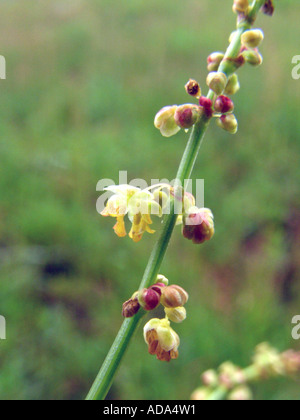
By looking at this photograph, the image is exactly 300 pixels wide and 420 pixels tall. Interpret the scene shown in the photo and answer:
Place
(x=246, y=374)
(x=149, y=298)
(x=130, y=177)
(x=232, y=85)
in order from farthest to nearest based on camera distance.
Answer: (x=130, y=177) < (x=246, y=374) < (x=232, y=85) < (x=149, y=298)

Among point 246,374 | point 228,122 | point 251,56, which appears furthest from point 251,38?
Result: point 246,374

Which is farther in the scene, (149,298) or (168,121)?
(168,121)

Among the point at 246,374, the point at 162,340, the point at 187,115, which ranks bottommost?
the point at 162,340

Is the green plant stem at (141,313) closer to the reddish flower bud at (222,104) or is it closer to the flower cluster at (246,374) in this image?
the reddish flower bud at (222,104)

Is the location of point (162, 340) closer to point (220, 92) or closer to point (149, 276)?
point (149, 276)

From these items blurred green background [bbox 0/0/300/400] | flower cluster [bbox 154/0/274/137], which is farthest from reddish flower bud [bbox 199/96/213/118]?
blurred green background [bbox 0/0/300/400]

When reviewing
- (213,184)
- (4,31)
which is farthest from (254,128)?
(4,31)
